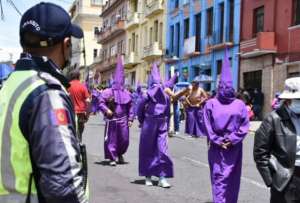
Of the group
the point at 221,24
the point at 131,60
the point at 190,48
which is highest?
the point at 221,24

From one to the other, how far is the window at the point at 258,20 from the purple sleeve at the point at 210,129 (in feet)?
75.3

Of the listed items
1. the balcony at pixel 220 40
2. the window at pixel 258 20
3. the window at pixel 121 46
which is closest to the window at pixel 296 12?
the window at pixel 258 20

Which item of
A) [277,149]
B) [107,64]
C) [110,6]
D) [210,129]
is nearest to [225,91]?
[210,129]

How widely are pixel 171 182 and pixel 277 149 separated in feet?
17.0

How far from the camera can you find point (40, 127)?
8.79 feet

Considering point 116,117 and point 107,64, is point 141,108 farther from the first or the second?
point 107,64

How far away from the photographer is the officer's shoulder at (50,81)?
9.12 feet

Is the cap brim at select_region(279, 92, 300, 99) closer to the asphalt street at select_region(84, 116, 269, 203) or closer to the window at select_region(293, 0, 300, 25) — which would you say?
the asphalt street at select_region(84, 116, 269, 203)

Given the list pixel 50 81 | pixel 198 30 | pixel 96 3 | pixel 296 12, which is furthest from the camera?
pixel 96 3

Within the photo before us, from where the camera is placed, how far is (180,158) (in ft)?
45.1

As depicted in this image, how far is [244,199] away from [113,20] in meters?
59.3

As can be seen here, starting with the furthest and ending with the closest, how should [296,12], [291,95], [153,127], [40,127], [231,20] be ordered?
[231,20], [296,12], [153,127], [291,95], [40,127]

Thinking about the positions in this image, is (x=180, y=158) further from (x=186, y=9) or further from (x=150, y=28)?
(x=150, y=28)

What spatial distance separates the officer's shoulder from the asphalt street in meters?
5.69
